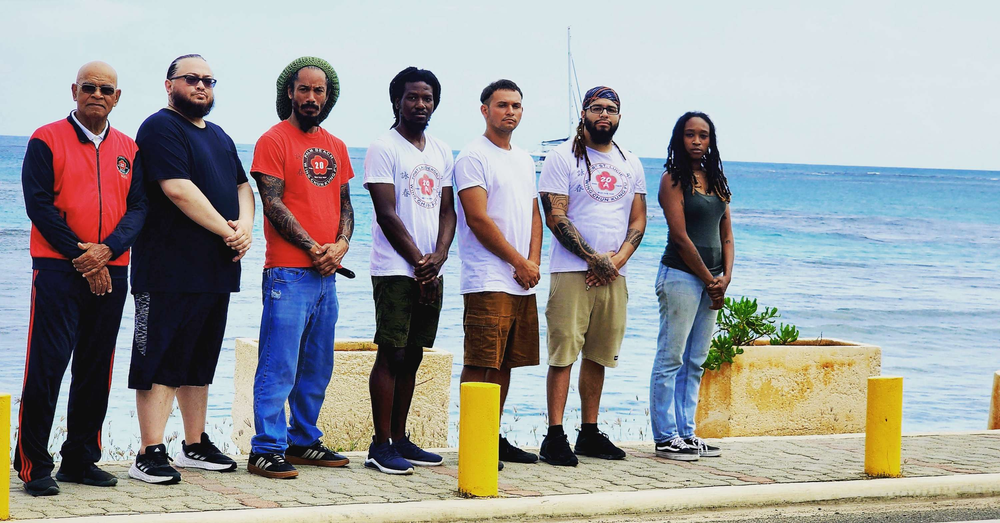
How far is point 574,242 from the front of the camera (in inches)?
267

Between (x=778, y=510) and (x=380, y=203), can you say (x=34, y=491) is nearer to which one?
(x=380, y=203)

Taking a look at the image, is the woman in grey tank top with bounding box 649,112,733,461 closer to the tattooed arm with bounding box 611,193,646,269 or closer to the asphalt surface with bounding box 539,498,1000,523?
the tattooed arm with bounding box 611,193,646,269

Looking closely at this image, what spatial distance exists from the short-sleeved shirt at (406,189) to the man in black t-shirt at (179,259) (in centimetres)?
79

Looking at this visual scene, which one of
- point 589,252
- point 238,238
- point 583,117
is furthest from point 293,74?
point 589,252

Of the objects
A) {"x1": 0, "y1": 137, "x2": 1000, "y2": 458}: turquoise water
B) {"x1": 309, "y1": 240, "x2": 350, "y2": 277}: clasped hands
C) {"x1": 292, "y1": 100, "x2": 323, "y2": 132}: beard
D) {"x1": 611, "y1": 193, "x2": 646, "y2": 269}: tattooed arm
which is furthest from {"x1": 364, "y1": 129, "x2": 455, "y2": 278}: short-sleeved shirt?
{"x1": 0, "y1": 137, "x2": 1000, "y2": 458}: turquoise water

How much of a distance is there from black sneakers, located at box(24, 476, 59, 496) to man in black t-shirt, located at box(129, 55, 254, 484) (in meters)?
0.49

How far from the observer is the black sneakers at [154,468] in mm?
5770

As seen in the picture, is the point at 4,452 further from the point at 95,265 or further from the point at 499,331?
the point at 499,331

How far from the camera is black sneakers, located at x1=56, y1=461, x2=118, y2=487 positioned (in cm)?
570

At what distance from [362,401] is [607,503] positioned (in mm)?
2675

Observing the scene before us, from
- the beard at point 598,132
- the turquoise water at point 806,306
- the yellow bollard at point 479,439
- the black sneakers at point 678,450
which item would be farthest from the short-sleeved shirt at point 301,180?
the turquoise water at point 806,306

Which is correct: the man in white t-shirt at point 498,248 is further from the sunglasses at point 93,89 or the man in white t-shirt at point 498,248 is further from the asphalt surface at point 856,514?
the sunglasses at point 93,89

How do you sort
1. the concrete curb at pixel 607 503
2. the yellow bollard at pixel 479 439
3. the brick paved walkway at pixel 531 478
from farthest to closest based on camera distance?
the yellow bollard at pixel 479 439
the brick paved walkway at pixel 531 478
the concrete curb at pixel 607 503

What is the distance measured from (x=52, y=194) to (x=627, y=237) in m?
3.45
